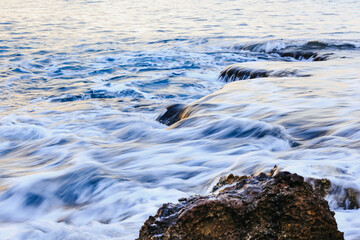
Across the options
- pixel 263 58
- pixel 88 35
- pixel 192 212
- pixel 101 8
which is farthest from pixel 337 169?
pixel 101 8

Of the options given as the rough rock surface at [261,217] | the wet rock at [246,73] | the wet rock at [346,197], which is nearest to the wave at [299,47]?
the wet rock at [246,73]

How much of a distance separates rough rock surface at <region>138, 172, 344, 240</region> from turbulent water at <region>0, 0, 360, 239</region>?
587 mm

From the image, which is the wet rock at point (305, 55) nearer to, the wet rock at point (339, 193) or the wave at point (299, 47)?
the wave at point (299, 47)

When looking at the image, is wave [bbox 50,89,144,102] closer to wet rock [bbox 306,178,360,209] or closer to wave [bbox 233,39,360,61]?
wave [bbox 233,39,360,61]

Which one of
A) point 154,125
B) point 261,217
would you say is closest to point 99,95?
point 154,125

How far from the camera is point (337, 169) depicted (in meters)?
3.28

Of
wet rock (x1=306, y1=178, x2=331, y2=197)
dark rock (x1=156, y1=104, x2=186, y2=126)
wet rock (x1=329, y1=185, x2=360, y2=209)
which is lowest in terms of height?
dark rock (x1=156, y1=104, x2=186, y2=126)

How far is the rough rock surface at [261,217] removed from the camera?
2031mm

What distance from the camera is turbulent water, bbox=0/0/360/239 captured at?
11.5 ft

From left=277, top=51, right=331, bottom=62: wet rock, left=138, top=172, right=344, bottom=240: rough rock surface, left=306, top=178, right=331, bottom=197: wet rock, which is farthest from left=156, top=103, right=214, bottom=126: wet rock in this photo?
left=277, top=51, right=331, bottom=62: wet rock

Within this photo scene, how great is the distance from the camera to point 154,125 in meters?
6.46

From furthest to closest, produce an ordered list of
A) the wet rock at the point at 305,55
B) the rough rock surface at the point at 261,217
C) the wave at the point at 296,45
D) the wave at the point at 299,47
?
the wave at the point at 296,45
the wave at the point at 299,47
the wet rock at the point at 305,55
the rough rock surface at the point at 261,217

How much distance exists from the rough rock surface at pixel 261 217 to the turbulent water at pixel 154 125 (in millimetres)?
587

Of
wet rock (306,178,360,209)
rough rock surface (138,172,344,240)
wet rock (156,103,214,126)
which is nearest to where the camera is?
rough rock surface (138,172,344,240)
